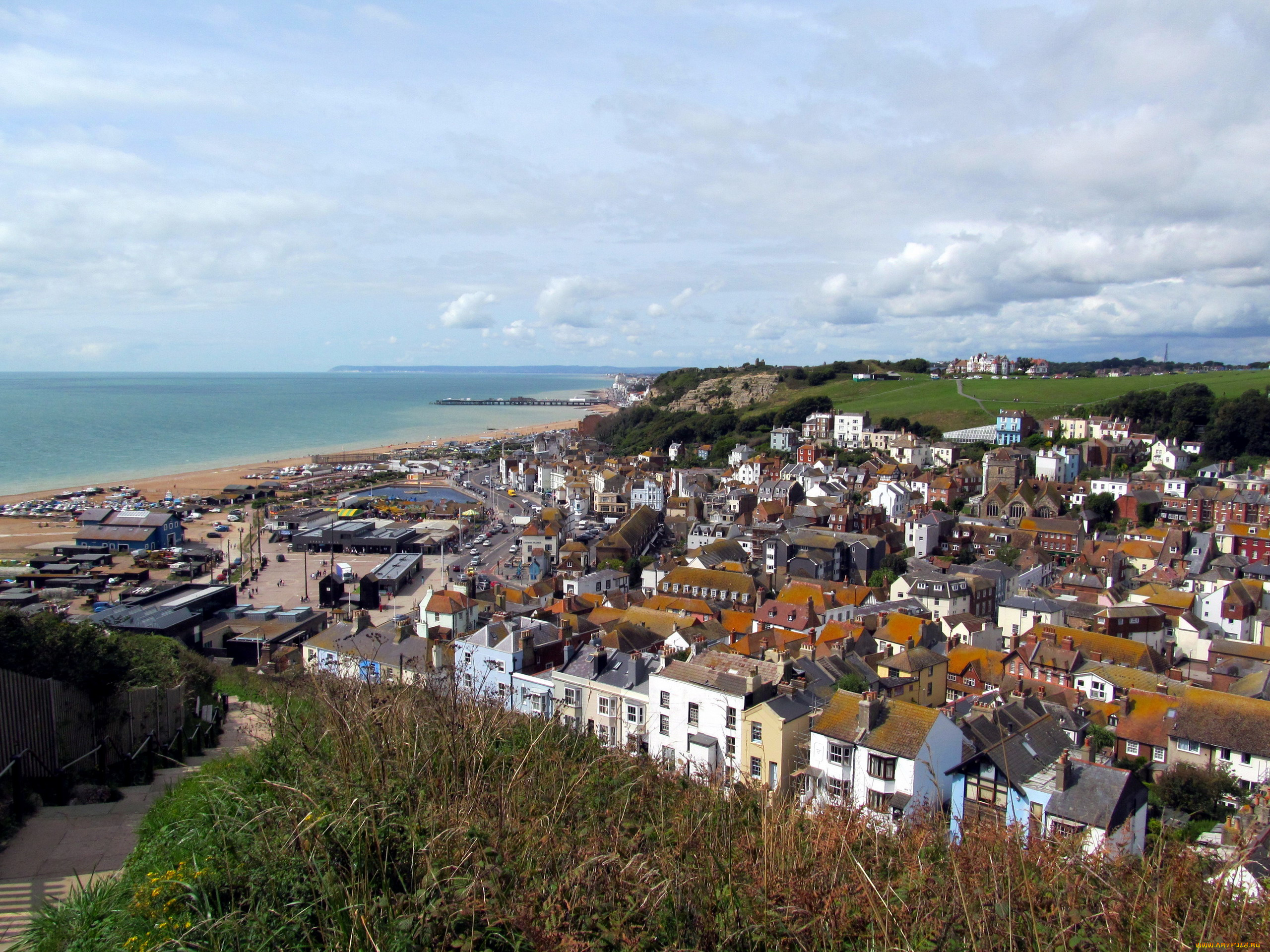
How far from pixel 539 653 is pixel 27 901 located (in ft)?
28.1

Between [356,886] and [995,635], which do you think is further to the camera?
[995,635]

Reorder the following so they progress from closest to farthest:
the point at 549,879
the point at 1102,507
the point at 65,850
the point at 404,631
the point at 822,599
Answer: the point at 549,879, the point at 65,850, the point at 404,631, the point at 822,599, the point at 1102,507

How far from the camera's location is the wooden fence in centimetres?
905

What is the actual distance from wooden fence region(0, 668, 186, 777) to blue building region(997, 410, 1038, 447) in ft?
173

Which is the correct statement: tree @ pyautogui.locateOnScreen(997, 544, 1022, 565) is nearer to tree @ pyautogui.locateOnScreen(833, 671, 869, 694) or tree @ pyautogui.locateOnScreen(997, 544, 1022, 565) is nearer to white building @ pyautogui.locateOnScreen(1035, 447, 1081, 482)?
white building @ pyautogui.locateOnScreen(1035, 447, 1081, 482)

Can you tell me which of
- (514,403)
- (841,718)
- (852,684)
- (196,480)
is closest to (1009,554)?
(852,684)

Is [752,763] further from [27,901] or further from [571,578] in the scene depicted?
[571,578]

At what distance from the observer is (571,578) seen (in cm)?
2858

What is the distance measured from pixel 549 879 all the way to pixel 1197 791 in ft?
40.9

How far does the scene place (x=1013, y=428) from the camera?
54594mm

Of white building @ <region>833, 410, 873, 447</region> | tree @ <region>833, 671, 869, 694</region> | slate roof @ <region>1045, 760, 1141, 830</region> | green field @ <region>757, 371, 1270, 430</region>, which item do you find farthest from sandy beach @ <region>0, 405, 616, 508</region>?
slate roof @ <region>1045, 760, 1141, 830</region>

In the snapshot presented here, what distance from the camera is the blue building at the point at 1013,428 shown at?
54438mm

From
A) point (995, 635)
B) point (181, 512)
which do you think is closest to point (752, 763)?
point (995, 635)

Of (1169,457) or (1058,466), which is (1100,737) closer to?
(1058,466)
